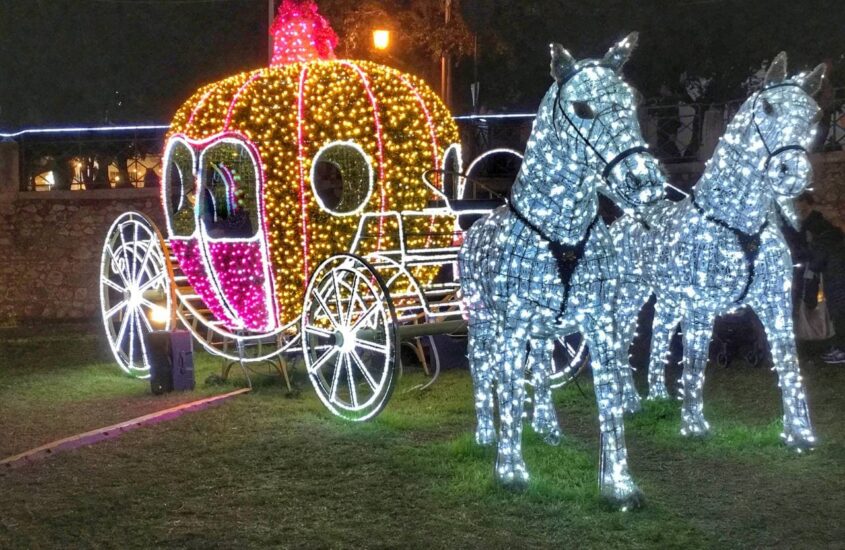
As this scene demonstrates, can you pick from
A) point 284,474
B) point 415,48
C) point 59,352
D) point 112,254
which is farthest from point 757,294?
point 415,48

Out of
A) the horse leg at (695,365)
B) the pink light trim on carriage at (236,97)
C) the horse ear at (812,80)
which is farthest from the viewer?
the pink light trim on carriage at (236,97)

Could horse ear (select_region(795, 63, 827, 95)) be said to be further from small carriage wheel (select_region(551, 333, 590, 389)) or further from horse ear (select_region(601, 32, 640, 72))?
small carriage wheel (select_region(551, 333, 590, 389))

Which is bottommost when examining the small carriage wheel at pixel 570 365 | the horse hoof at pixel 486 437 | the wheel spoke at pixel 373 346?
the horse hoof at pixel 486 437

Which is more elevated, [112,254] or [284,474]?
[112,254]

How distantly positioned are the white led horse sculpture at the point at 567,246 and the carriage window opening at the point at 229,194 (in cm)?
336

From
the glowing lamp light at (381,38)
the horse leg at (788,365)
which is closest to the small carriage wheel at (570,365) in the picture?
the horse leg at (788,365)

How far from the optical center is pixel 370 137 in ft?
27.7

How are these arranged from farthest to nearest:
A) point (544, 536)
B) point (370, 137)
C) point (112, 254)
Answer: point (112, 254) → point (370, 137) → point (544, 536)

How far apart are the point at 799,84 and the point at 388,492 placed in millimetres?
3531

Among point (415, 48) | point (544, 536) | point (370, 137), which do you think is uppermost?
point (415, 48)

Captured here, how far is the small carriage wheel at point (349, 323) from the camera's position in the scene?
7.32 meters

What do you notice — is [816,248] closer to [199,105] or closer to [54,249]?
[199,105]

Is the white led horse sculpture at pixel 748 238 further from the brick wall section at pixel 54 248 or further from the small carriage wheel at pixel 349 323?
the brick wall section at pixel 54 248

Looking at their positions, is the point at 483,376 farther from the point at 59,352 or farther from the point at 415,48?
the point at 415,48
